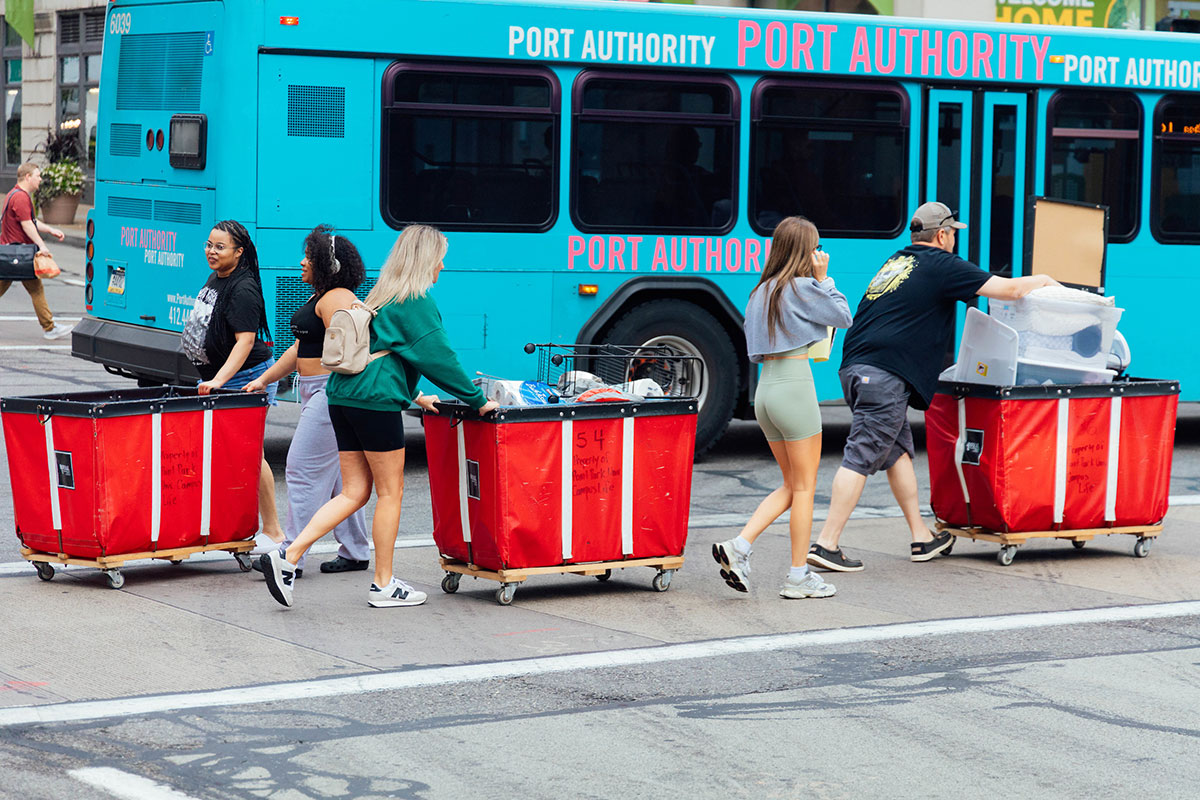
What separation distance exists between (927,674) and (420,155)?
19.5ft

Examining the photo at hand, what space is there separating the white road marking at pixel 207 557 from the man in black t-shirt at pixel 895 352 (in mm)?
2159

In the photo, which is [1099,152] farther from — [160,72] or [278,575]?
[278,575]

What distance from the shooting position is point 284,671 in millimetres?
6562

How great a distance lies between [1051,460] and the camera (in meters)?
8.87

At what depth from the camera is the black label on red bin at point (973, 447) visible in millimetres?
8836

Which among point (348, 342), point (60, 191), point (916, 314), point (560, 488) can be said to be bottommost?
point (560, 488)

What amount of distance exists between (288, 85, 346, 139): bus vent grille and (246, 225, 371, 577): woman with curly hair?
291 cm

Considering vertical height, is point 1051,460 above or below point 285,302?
below

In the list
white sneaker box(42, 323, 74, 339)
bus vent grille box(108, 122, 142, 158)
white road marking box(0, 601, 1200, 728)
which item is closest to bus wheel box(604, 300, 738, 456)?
bus vent grille box(108, 122, 142, 158)

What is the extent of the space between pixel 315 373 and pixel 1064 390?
374cm

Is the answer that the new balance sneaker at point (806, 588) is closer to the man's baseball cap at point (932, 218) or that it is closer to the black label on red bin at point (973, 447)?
the black label on red bin at point (973, 447)

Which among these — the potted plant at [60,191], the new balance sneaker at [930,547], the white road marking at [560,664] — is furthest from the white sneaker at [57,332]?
the white road marking at [560,664]

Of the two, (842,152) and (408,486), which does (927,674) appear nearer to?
→ (408,486)

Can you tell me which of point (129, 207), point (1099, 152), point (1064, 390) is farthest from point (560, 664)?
point (1099, 152)
